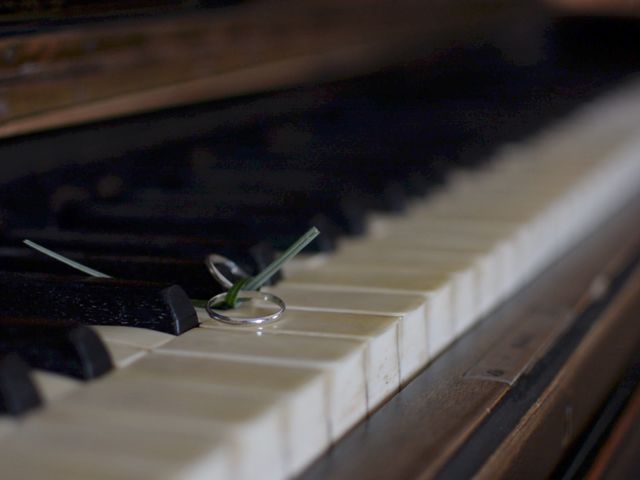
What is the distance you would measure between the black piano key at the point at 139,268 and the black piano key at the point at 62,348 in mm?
183

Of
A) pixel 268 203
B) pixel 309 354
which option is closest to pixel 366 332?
pixel 309 354

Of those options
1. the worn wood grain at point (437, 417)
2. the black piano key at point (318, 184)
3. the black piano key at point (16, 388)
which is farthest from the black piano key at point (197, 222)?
the black piano key at point (16, 388)

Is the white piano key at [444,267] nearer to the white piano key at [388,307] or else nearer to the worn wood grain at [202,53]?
the white piano key at [388,307]

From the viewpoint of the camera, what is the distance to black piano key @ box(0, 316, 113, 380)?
0.65 metres

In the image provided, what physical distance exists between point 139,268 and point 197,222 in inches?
9.1

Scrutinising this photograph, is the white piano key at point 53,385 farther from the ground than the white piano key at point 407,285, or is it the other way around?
the white piano key at point 53,385

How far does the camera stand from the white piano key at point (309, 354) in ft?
2.22

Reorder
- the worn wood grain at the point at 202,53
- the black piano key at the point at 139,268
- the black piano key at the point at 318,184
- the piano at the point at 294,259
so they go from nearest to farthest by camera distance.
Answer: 1. the piano at the point at 294,259
2. the black piano key at the point at 139,268
3. the worn wood grain at the point at 202,53
4. the black piano key at the point at 318,184

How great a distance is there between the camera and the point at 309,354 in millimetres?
706

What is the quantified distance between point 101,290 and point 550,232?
69cm

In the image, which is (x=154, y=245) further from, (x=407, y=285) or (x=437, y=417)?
(x=437, y=417)

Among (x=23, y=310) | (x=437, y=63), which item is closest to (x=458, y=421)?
(x=23, y=310)

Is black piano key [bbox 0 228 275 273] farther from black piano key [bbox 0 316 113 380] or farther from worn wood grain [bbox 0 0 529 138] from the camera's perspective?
black piano key [bbox 0 316 113 380]

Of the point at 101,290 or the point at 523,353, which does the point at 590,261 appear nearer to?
the point at 523,353
